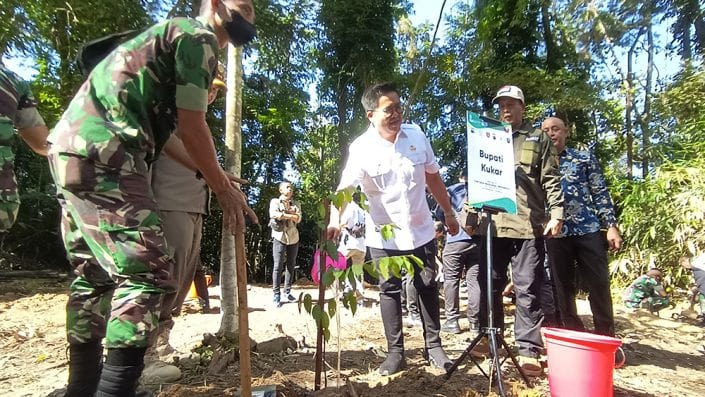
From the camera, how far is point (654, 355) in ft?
13.1

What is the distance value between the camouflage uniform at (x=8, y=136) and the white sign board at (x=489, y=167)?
2268 millimetres

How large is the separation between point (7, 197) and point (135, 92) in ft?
2.64

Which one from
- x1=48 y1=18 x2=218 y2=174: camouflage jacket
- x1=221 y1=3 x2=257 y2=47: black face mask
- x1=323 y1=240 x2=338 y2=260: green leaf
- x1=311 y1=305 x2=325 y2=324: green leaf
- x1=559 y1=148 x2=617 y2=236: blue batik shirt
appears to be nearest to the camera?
x1=48 y1=18 x2=218 y2=174: camouflage jacket

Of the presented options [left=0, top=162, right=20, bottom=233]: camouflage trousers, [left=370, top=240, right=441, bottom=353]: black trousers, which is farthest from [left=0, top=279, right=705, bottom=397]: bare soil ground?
[left=0, top=162, right=20, bottom=233]: camouflage trousers

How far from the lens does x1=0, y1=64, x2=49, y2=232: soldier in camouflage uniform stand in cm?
189

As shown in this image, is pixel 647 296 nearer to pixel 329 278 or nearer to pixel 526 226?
pixel 526 226

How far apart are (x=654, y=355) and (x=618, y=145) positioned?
1201cm

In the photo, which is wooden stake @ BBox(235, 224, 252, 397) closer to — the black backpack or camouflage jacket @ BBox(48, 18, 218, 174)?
camouflage jacket @ BBox(48, 18, 218, 174)

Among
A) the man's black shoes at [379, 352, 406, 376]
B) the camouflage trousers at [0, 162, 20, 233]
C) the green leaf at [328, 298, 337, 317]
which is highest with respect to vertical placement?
the camouflage trousers at [0, 162, 20, 233]

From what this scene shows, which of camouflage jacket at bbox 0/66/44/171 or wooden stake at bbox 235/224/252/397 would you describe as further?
camouflage jacket at bbox 0/66/44/171

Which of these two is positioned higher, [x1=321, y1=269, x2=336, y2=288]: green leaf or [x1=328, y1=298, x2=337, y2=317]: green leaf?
[x1=321, y1=269, x2=336, y2=288]: green leaf

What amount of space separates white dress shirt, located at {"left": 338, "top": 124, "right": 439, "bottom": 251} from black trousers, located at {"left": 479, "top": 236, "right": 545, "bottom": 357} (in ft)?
1.86

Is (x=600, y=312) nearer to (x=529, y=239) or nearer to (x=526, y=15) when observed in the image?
(x=529, y=239)

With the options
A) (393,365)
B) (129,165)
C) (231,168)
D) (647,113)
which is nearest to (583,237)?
(393,365)
